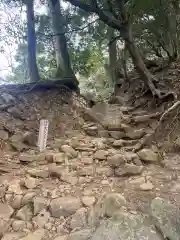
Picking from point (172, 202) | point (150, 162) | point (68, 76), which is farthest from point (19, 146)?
point (68, 76)

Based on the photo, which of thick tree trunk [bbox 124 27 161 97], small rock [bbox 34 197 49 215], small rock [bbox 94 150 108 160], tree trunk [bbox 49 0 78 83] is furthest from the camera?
tree trunk [bbox 49 0 78 83]

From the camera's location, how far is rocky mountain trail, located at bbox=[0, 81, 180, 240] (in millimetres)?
2164

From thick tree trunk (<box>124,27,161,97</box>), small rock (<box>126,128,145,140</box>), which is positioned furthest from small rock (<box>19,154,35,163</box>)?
thick tree trunk (<box>124,27,161,97</box>)

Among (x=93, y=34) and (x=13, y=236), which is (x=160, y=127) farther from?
(x=93, y=34)

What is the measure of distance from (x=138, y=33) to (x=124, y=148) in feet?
18.5

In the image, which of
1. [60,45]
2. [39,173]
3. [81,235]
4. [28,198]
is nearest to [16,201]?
[28,198]

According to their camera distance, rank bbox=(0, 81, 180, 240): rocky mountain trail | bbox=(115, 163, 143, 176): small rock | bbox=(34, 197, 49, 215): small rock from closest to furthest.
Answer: bbox=(0, 81, 180, 240): rocky mountain trail
bbox=(34, 197, 49, 215): small rock
bbox=(115, 163, 143, 176): small rock

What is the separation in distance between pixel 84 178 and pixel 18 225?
938mm

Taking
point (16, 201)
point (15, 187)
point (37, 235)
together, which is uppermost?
point (15, 187)

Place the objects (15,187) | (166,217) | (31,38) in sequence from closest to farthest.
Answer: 1. (166,217)
2. (15,187)
3. (31,38)

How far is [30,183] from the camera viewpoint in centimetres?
277

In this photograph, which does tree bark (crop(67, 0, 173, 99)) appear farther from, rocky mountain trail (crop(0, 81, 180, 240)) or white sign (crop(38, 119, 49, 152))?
white sign (crop(38, 119, 49, 152))

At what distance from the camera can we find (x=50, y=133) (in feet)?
14.2

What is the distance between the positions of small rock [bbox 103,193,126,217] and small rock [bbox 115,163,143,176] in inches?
18.3
